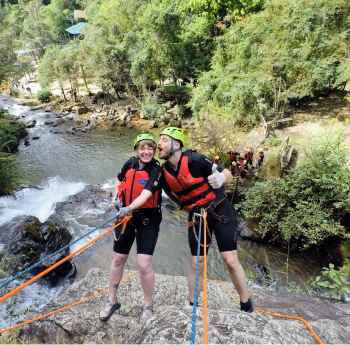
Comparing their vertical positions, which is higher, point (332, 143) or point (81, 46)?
point (81, 46)

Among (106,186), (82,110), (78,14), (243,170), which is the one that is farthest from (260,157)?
(78,14)

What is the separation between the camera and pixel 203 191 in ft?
9.86

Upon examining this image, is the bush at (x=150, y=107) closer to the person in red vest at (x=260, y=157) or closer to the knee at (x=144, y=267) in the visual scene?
the person in red vest at (x=260, y=157)

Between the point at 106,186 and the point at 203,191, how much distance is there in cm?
1124

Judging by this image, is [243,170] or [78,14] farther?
[78,14]

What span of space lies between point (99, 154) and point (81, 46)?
42.7 feet

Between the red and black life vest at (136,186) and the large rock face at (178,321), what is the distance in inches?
45.5

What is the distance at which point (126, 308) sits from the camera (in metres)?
3.61

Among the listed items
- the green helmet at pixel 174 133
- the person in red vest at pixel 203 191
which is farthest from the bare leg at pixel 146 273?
the green helmet at pixel 174 133

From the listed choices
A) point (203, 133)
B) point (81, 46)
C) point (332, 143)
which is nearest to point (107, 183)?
point (203, 133)

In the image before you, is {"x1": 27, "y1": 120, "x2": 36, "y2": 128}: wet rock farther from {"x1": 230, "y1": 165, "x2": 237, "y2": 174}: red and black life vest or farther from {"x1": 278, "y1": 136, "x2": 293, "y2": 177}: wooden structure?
{"x1": 278, "y1": 136, "x2": 293, "y2": 177}: wooden structure

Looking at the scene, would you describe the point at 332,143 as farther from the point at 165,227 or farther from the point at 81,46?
the point at 81,46

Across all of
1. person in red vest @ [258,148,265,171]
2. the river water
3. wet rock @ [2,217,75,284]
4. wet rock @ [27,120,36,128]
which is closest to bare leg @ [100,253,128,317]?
wet rock @ [2,217,75,284]

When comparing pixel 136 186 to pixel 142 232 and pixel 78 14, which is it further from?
pixel 78 14
